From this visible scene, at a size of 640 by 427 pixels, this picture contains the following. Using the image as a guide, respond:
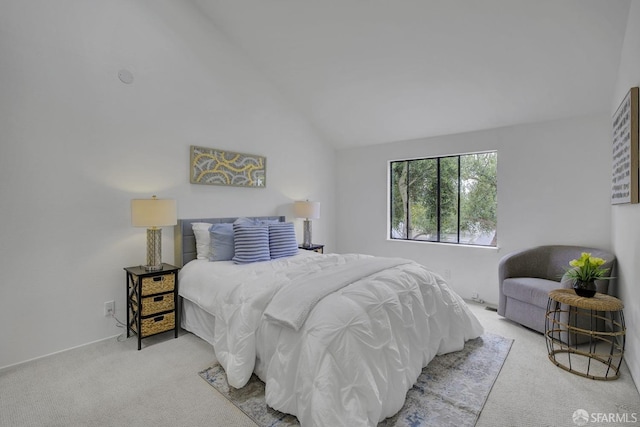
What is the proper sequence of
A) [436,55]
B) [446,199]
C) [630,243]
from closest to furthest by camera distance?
[630,243] < [436,55] < [446,199]

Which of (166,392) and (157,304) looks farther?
(157,304)

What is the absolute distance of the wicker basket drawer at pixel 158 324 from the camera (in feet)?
8.99

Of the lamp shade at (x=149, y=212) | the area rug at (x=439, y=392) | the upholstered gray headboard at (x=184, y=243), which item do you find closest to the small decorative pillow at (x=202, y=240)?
the upholstered gray headboard at (x=184, y=243)

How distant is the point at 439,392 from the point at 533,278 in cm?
199

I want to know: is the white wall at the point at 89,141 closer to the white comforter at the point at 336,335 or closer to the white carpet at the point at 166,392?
the white carpet at the point at 166,392

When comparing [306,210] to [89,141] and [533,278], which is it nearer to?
[89,141]

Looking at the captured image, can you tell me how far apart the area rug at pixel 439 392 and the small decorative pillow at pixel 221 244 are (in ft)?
3.72

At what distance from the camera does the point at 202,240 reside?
3.35 meters

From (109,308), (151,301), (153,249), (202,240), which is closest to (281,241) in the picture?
(202,240)

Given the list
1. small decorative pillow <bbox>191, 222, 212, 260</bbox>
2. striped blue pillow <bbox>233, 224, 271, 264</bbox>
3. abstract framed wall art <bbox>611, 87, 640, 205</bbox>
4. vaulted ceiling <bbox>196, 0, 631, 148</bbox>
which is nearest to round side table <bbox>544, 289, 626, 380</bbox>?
abstract framed wall art <bbox>611, 87, 640, 205</bbox>

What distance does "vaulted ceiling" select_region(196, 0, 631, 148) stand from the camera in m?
2.62

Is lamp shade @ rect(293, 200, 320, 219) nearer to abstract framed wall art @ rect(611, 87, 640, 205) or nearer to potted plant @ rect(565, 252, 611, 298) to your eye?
potted plant @ rect(565, 252, 611, 298)

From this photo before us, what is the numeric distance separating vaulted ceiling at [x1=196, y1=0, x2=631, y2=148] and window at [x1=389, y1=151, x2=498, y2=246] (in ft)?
1.68

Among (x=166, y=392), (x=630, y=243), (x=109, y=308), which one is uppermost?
(x=630, y=243)
